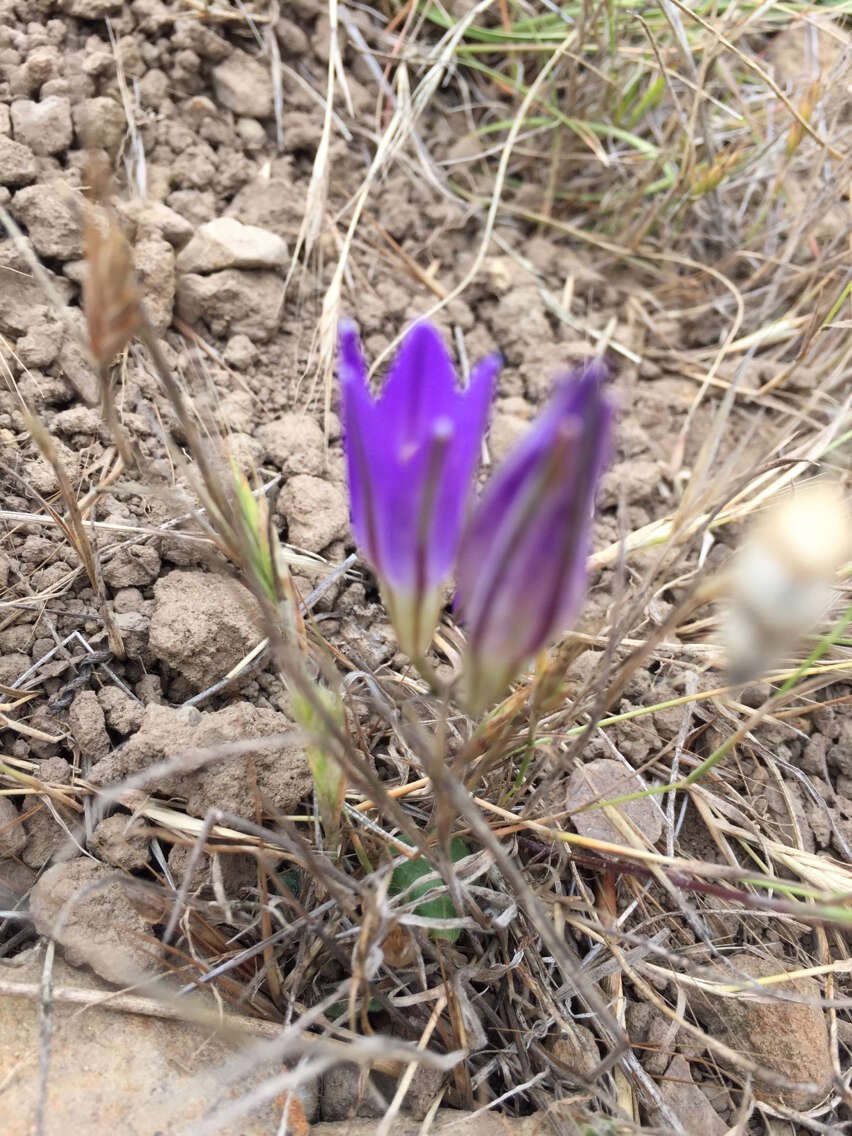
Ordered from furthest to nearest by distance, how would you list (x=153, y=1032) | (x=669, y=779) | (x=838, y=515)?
(x=669, y=779) < (x=153, y=1032) < (x=838, y=515)

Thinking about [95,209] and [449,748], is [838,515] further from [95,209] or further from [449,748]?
[95,209]

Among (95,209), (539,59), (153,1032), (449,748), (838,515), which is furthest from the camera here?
(539,59)

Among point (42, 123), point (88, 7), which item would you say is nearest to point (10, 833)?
point (42, 123)

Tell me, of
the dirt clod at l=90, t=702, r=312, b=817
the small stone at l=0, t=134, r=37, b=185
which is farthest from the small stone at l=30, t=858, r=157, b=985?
the small stone at l=0, t=134, r=37, b=185

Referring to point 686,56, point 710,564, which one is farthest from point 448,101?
point 710,564

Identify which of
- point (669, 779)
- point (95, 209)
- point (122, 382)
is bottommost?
point (669, 779)

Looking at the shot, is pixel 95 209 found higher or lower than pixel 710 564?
higher

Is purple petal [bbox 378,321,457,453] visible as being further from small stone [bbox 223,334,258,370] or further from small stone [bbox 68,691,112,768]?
small stone [bbox 223,334,258,370]
